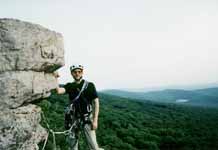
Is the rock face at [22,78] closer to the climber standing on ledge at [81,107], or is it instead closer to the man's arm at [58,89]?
the man's arm at [58,89]

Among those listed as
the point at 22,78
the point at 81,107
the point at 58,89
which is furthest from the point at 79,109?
the point at 22,78

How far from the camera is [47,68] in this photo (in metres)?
8.59

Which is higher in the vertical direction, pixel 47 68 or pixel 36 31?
pixel 36 31

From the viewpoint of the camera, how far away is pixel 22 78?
7.75 meters

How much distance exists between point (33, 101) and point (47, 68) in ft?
3.25

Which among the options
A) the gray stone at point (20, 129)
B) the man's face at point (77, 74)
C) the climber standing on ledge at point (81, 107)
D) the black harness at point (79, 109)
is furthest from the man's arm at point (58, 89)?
the gray stone at point (20, 129)

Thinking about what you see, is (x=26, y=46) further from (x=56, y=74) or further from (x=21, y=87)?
(x=56, y=74)

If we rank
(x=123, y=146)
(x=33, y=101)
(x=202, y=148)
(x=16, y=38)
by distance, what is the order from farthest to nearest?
(x=202, y=148), (x=123, y=146), (x=33, y=101), (x=16, y=38)

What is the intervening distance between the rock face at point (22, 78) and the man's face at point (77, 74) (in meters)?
0.79

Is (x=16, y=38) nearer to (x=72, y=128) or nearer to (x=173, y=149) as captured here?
(x=72, y=128)

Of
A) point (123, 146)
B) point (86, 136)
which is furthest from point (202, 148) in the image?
point (86, 136)

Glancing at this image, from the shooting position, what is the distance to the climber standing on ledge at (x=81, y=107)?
8.13 metres

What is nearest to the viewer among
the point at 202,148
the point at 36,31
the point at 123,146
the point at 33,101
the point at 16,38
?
the point at 16,38

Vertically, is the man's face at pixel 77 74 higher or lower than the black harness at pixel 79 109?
higher
